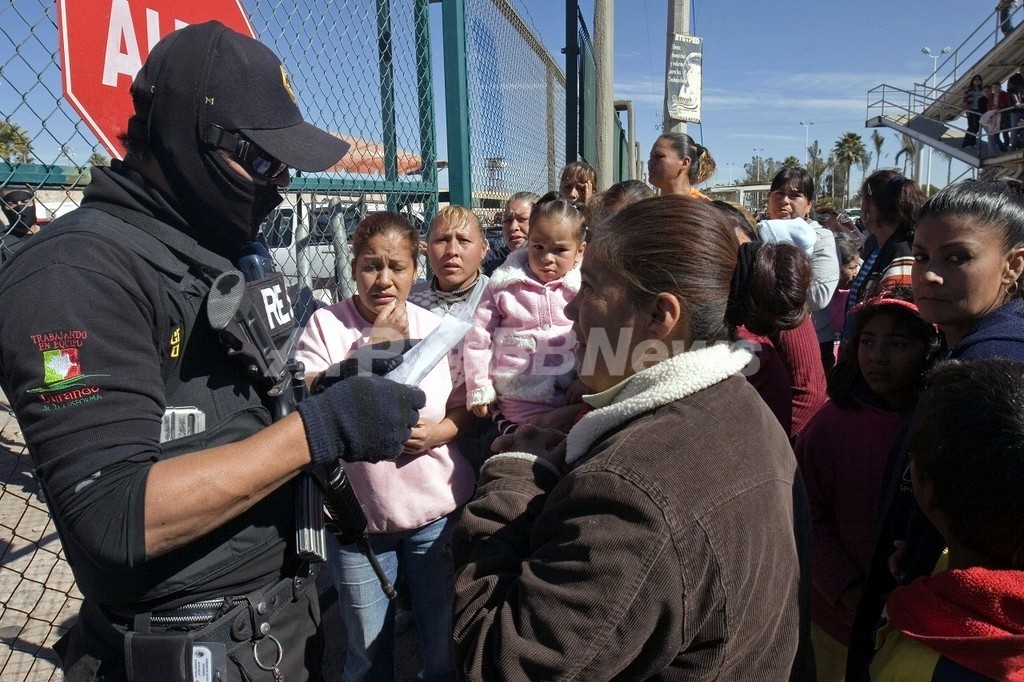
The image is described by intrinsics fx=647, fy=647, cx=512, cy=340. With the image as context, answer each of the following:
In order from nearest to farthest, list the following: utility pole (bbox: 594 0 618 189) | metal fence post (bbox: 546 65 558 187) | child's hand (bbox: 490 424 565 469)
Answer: child's hand (bbox: 490 424 565 469) → utility pole (bbox: 594 0 618 189) → metal fence post (bbox: 546 65 558 187)

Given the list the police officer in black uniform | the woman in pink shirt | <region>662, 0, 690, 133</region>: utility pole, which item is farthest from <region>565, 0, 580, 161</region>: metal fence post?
the police officer in black uniform

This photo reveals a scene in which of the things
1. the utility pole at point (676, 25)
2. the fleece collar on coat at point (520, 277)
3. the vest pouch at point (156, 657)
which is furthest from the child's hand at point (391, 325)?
the utility pole at point (676, 25)

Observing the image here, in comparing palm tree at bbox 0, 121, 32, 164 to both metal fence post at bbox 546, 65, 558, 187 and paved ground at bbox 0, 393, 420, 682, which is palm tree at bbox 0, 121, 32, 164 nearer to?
paved ground at bbox 0, 393, 420, 682

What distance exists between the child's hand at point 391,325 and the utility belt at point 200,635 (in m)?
1.01

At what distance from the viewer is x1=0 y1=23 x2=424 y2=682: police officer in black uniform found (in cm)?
109

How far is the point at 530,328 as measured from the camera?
2.54 m

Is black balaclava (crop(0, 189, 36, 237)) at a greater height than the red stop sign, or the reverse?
the red stop sign

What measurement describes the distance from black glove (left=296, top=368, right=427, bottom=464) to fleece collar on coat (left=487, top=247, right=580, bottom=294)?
1.19 meters

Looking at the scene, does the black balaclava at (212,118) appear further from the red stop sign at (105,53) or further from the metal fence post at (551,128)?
the metal fence post at (551,128)

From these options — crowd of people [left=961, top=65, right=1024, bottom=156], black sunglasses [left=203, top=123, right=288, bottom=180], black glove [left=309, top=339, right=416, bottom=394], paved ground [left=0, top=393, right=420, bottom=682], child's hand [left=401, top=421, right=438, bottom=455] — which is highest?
crowd of people [left=961, top=65, right=1024, bottom=156]

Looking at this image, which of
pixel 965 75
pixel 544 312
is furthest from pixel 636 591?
pixel 965 75

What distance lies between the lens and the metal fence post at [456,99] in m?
3.51

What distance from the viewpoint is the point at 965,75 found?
29.3 m

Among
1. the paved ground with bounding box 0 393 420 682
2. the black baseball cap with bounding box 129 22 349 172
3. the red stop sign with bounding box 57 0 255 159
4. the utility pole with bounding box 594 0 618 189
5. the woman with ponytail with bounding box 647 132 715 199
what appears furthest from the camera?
the utility pole with bounding box 594 0 618 189
